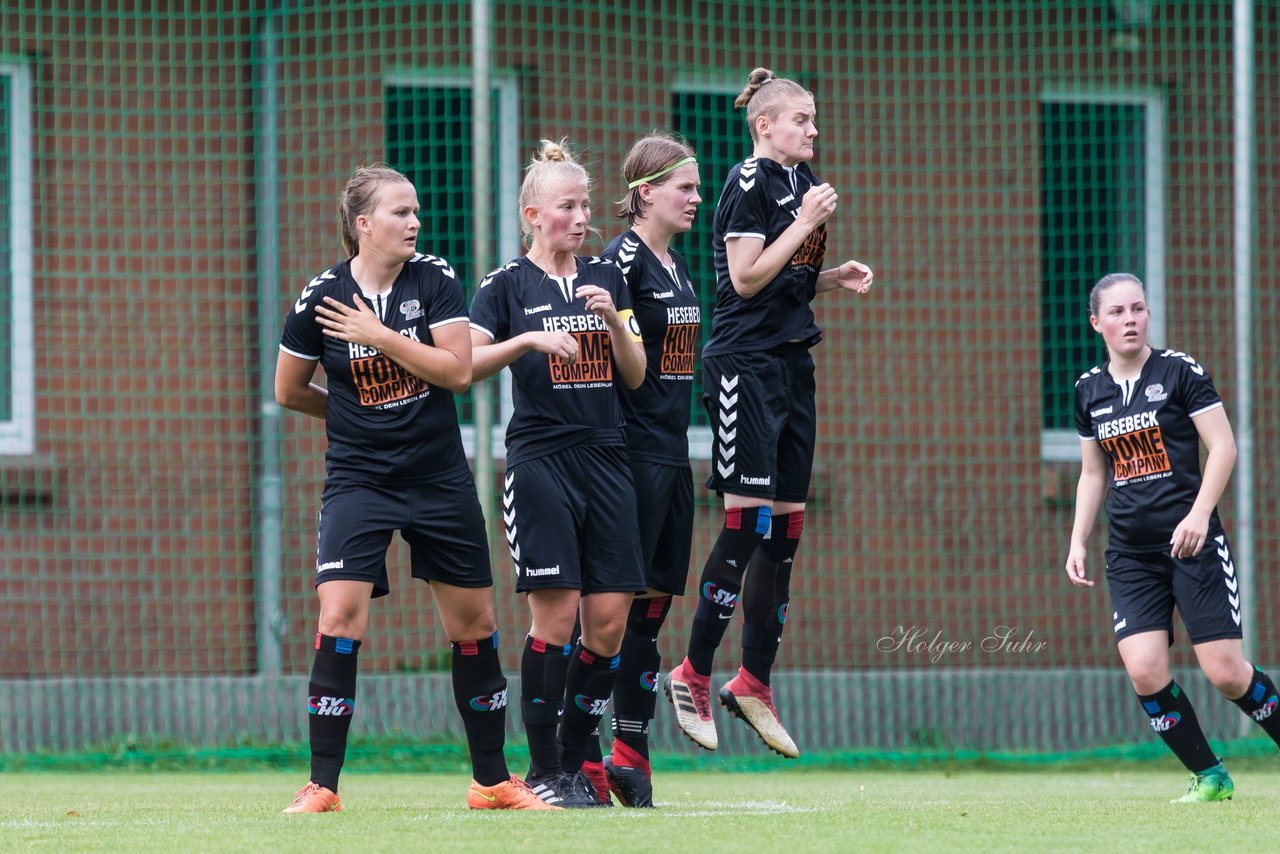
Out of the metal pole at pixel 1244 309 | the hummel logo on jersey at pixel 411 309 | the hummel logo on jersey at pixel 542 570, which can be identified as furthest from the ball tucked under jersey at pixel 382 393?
the metal pole at pixel 1244 309

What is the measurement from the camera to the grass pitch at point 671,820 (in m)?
4.42

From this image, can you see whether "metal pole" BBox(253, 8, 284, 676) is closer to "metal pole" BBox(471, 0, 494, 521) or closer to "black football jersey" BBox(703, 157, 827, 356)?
"metal pole" BBox(471, 0, 494, 521)

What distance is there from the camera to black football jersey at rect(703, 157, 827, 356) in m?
5.95

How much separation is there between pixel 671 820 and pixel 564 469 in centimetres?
107

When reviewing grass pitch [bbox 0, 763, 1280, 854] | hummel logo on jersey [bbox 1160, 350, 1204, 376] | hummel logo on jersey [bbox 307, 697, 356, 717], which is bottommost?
grass pitch [bbox 0, 763, 1280, 854]

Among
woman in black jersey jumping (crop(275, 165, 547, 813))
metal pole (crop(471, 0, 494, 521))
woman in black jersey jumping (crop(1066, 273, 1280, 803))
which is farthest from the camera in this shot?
metal pole (crop(471, 0, 494, 521))

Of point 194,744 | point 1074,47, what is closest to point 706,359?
point 194,744

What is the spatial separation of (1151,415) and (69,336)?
19.9 feet

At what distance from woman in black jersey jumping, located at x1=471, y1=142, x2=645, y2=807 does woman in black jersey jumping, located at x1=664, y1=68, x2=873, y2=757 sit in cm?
55

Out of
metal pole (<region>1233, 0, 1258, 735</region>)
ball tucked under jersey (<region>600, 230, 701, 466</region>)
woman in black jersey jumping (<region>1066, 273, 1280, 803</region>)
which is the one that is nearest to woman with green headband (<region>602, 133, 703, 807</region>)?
ball tucked under jersey (<region>600, 230, 701, 466</region>)

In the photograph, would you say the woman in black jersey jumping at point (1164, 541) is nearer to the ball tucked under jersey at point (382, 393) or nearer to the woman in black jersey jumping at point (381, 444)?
the woman in black jersey jumping at point (381, 444)

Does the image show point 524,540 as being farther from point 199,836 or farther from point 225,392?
point 225,392

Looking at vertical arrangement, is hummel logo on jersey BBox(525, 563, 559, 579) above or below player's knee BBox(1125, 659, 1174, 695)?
above

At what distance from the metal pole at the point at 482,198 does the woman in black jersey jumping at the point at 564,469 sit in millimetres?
3020
